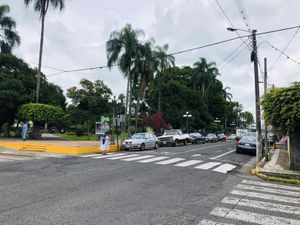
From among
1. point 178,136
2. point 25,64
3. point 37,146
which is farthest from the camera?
point 25,64

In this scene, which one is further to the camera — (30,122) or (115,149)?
(30,122)

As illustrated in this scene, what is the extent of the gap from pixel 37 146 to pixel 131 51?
16.5 m

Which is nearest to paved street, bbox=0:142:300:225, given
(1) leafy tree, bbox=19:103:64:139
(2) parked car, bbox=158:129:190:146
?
(1) leafy tree, bbox=19:103:64:139

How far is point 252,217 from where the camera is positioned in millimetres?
6078

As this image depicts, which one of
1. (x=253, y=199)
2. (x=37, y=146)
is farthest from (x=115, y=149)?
(x=253, y=199)

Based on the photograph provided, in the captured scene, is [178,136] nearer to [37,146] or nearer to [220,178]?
[37,146]

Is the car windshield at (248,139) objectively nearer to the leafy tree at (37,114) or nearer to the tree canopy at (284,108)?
the tree canopy at (284,108)

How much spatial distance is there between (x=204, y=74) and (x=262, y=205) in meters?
60.4

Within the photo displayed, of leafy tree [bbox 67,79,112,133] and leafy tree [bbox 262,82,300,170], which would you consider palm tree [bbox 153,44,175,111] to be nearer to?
leafy tree [bbox 67,79,112,133]

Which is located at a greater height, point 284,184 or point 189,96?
point 189,96

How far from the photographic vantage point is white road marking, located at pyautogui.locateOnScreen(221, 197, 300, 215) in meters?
6.79

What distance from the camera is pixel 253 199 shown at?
306 inches

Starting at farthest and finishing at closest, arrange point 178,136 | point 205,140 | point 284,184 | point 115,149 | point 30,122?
1. point 205,140
2. point 178,136
3. point 30,122
4. point 115,149
5. point 284,184

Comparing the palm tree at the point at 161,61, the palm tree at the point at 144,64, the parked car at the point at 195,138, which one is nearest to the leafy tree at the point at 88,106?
the palm tree at the point at 161,61
